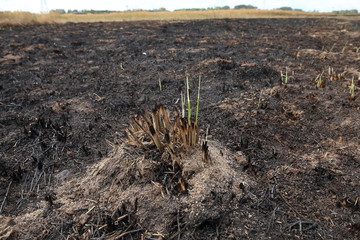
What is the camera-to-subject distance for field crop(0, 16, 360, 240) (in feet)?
6.07

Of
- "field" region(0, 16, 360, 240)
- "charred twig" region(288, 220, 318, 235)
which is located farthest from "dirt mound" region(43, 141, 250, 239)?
"charred twig" region(288, 220, 318, 235)

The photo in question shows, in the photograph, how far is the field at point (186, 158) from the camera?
185cm

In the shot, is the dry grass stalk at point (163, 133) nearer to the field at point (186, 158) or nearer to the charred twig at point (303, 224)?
the field at point (186, 158)

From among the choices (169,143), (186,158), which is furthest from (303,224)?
(169,143)

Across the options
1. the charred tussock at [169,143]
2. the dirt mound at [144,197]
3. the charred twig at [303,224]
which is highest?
the charred tussock at [169,143]

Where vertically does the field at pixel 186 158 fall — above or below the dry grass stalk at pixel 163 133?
below

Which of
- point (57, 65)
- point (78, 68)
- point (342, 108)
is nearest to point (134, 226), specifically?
point (342, 108)

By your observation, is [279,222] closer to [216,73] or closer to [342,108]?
[342,108]

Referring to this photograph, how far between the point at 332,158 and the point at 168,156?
5.15 feet

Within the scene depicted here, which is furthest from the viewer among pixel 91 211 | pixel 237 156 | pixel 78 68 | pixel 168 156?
pixel 78 68

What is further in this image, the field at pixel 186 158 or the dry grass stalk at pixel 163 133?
the dry grass stalk at pixel 163 133

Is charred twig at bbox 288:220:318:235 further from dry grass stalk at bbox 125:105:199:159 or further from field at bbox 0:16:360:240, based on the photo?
dry grass stalk at bbox 125:105:199:159

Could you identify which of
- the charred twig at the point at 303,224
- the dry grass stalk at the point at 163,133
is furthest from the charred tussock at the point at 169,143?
the charred twig at the point at 303,224

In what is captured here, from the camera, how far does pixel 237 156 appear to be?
252 centimetres
